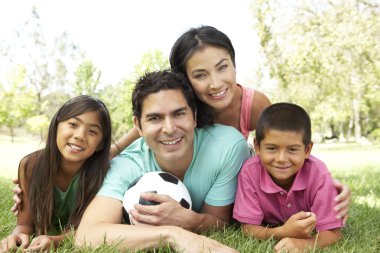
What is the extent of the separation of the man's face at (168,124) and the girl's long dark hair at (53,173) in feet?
1.70

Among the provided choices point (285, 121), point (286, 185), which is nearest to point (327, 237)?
point (286, 185)

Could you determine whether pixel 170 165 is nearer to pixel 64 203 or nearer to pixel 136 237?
pixel 136 237

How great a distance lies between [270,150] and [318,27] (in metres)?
13.2

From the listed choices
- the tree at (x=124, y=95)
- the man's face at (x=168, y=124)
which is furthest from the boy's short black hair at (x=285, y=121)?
the tree at (x=124, y=95)

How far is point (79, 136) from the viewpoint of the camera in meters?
3.57

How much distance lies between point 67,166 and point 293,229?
1.97 meters

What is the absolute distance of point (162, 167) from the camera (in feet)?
12.1

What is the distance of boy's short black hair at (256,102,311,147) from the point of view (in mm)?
3252

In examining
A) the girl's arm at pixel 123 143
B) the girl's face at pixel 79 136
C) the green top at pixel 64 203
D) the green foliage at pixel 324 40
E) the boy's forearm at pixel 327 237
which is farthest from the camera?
the green foliage at pixel 324 40

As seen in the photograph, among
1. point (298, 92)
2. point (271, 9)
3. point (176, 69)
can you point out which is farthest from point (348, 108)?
point (176, 69)

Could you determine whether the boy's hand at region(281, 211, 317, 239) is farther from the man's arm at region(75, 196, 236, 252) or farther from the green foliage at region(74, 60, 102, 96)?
the green foliage at region(74, 60, 102, 96)

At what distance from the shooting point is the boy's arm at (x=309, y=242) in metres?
2.90

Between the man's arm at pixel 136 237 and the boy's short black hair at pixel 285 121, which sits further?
the boy's short black hair at pixel 285 121

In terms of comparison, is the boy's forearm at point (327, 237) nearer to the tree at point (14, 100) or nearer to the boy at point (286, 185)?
the boy at point (286, 185)
